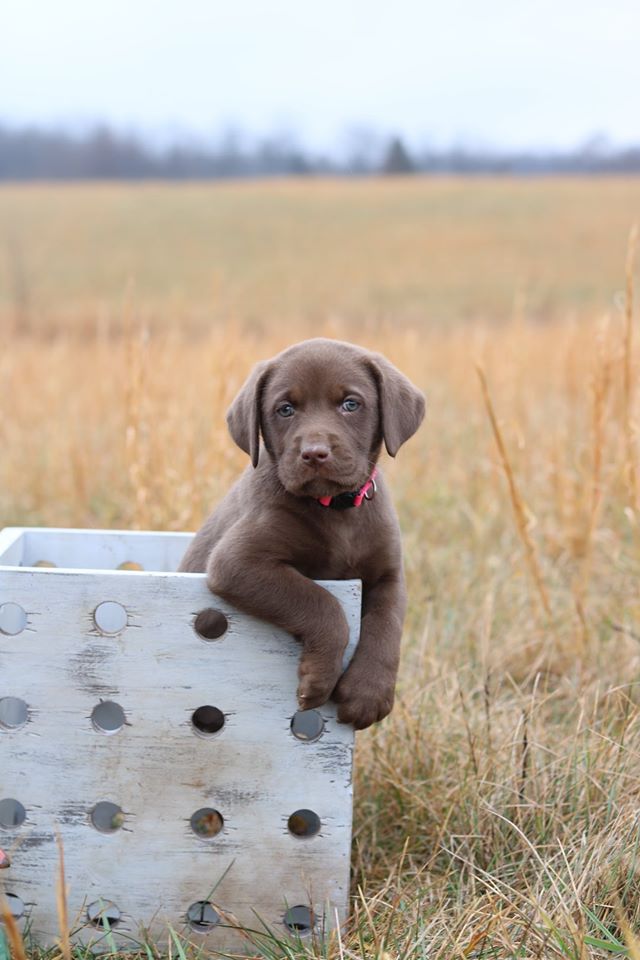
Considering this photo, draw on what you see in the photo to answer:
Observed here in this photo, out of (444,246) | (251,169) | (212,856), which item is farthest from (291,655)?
(251,169)

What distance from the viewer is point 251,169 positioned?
219ft

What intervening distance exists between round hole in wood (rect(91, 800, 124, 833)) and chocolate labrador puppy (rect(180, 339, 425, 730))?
0.56 metres

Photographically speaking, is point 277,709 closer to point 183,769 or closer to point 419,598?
point 183,769

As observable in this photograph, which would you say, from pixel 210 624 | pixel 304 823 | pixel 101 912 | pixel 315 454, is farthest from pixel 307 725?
pixel 315 454

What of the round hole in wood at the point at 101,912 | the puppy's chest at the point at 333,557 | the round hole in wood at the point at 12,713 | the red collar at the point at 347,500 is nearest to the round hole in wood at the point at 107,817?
the round hole in wood at the point at 101,912

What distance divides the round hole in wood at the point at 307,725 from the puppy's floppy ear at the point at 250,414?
59 centimetres

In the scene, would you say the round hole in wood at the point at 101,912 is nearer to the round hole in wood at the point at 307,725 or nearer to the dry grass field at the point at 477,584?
the dry grass field at the point at 477,584

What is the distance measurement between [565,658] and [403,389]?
154cm

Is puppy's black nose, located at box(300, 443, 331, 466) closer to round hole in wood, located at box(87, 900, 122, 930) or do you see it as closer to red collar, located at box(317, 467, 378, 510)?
red collar, located at box(317, 467, 378, 510)

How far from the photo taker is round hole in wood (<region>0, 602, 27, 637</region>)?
7.72ft

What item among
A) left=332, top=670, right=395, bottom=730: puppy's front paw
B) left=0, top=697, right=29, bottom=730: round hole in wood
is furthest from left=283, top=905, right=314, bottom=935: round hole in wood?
left=0, top=697, right=29, bottom=730: round hole in wood

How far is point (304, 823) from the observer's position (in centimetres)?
256

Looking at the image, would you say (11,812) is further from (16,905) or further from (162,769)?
(162,769)

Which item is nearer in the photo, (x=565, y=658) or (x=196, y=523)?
(x=565, y=658)
